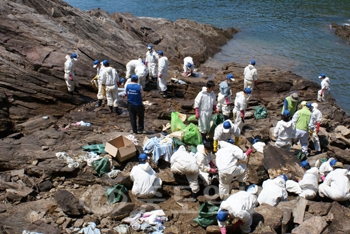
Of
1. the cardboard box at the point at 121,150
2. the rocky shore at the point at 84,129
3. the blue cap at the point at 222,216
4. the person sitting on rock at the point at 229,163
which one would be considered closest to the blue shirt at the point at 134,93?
the rocky shore at the point at 84,129

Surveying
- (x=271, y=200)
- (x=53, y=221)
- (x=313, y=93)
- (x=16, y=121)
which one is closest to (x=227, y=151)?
(x=271, y=200)

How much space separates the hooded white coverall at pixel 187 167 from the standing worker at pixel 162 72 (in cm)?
727

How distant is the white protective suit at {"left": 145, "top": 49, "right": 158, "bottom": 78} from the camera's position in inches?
650

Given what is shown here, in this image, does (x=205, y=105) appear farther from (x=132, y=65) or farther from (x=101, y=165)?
(x=132, y=65)

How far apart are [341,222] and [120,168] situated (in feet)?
19.3

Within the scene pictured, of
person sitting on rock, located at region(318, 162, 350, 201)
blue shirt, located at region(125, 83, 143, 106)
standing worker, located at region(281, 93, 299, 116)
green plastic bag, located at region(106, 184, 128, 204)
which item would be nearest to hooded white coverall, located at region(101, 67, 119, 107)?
blue shirt, located at region(125, 83, 143, 106)

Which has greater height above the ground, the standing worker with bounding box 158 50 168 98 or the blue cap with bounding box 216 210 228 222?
the standing worker with bounding box 158 50 168 98

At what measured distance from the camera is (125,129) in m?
12.6

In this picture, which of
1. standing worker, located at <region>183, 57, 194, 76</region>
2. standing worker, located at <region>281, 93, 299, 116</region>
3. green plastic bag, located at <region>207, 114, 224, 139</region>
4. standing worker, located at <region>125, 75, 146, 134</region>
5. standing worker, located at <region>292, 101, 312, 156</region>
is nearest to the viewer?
standing worker, located at <region>125, 75, 146, 134</region>

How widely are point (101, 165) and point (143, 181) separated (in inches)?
65.3

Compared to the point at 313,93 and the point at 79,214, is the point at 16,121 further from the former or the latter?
the point at 313,93

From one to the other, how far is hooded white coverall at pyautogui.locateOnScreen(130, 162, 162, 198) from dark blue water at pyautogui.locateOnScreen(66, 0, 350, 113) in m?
A: 14.3

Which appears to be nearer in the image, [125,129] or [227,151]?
[227,151]

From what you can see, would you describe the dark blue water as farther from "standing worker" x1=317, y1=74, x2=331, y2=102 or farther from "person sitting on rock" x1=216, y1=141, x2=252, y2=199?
"person sitting on rock" x1=216, y1=141, x2=252, y2=199
